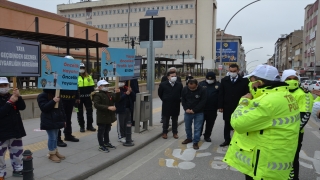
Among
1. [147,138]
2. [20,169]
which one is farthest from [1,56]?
[147,138]

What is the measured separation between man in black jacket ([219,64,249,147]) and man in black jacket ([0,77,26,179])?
444 centimetres

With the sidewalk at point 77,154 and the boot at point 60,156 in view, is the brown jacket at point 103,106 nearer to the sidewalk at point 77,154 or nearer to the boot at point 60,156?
the sidewalk at point 77,154

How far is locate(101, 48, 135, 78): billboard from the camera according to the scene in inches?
239

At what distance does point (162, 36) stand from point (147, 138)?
331cm

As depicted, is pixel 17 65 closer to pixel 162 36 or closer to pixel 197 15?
pixel 162 36

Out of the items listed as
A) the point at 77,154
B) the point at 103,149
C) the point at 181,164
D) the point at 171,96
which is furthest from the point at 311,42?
the point at 77,154

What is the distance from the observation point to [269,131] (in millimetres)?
2615

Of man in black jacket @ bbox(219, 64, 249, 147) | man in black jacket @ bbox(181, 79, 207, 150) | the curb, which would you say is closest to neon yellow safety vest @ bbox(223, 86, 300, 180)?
the curb

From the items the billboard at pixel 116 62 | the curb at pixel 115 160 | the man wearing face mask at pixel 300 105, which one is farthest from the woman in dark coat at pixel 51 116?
the man wearing face mask at pixel 300 105

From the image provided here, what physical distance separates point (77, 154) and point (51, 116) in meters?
1.22

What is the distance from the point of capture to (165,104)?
7.58 m

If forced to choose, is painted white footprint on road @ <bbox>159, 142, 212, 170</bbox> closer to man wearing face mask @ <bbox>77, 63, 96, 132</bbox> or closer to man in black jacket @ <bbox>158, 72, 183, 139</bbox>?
man in black jacket @ <bbox>158, 72, 183, 139</bbox>

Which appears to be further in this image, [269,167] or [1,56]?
[1,56]

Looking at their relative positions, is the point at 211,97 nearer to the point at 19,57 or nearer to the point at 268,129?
the point at 268,129
